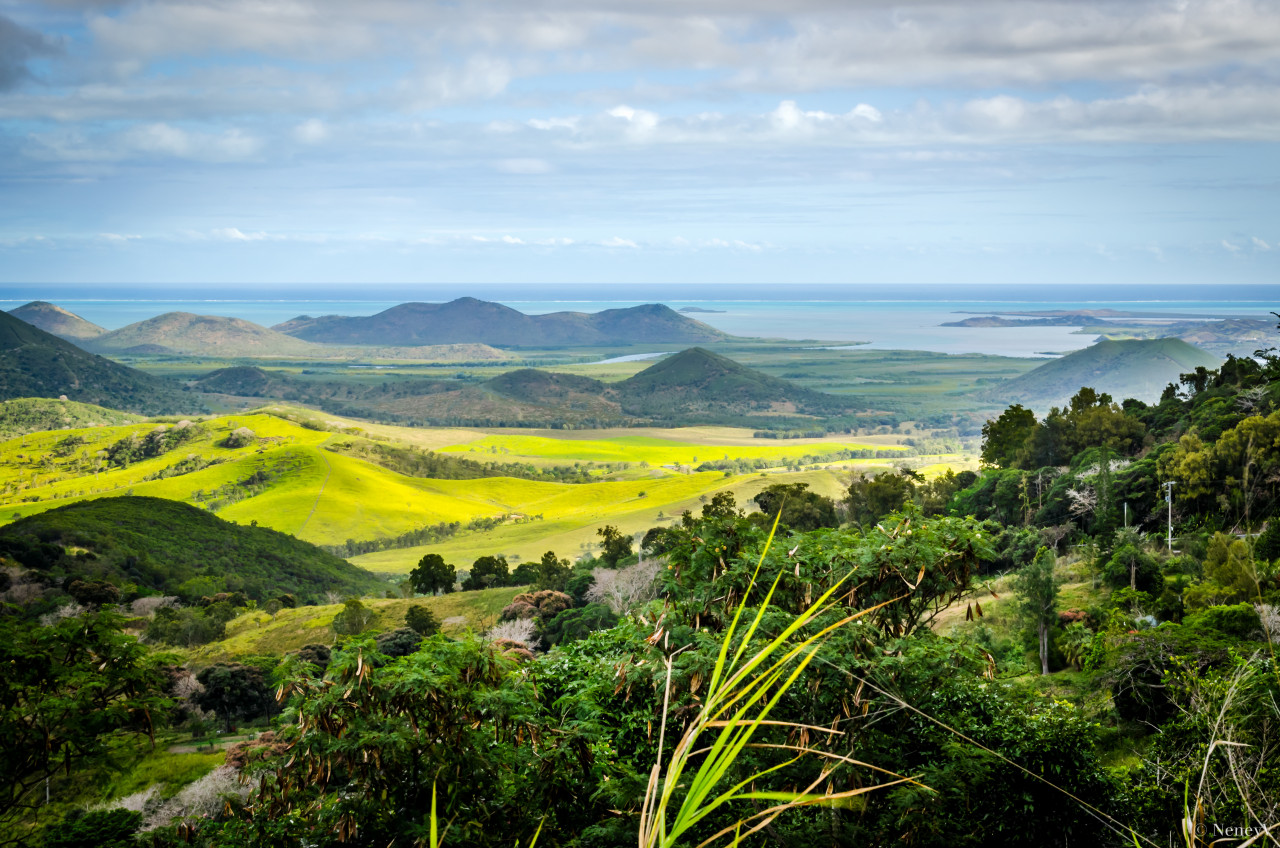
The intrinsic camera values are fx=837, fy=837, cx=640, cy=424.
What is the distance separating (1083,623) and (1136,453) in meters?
24.8

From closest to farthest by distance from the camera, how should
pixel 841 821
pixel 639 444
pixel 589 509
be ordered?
pixel 841 821, pixel 589 509, pixel 639 444

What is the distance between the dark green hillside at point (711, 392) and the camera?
563ft

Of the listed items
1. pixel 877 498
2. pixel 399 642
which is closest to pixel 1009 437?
pixel 877 498

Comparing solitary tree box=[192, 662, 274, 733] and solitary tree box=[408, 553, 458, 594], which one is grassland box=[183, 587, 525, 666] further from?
solitary tree box=[192, 662, 274, 733]

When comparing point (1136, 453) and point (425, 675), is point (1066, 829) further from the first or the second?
point (1136, 453)

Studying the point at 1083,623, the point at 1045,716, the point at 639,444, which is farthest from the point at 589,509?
the point at 1045,716

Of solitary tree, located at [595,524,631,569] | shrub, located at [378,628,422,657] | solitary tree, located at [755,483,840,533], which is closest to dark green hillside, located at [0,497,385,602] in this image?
solitary tree, located at [595,524,631,569]

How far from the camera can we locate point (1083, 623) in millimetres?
19906

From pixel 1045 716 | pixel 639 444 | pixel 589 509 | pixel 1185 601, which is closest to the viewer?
pixel 1045 716

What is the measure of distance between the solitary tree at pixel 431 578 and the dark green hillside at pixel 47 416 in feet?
319

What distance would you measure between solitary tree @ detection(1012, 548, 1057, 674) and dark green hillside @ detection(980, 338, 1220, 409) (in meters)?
132

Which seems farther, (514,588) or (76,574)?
(76,574)

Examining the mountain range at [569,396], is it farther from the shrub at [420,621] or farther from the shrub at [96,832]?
the shrub at [96,832]

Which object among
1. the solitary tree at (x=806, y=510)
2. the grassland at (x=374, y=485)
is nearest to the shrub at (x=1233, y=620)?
the solitary tree at (x=806, y=510)
